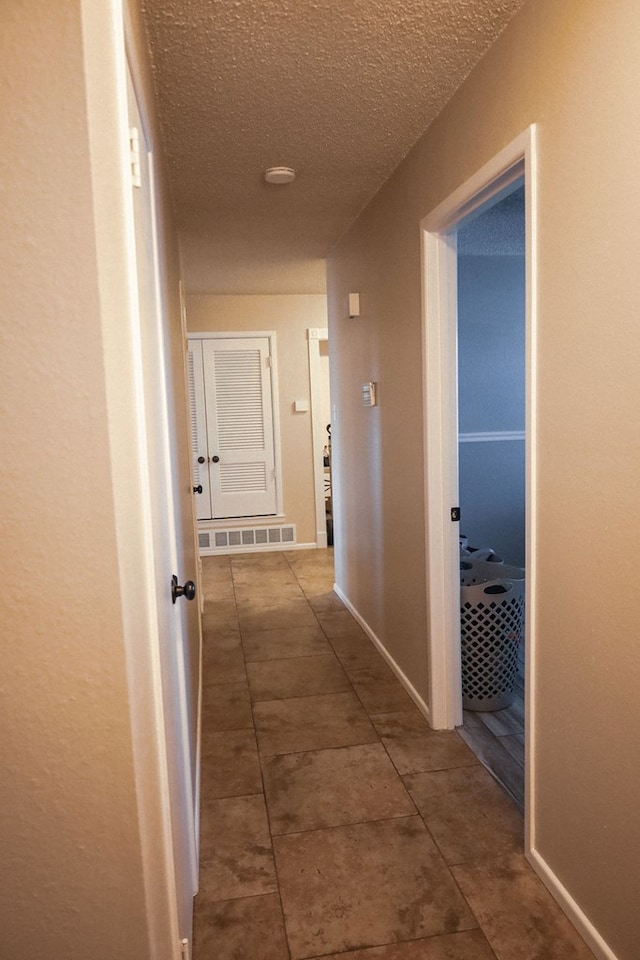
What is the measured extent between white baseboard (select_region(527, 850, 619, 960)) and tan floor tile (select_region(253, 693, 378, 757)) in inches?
36.4

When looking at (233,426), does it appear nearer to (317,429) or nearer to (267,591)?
(317,429)

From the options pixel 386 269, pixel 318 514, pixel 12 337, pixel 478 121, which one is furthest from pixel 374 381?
pixel 318 514

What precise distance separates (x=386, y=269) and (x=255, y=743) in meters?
2.25

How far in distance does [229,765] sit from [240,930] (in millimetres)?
Result: 840

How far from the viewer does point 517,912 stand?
1.75 metres

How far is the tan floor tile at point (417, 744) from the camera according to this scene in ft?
8.18

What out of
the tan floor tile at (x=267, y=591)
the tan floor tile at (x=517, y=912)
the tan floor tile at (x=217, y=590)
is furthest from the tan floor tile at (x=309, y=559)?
the tan floor tile at (x=517, y=912)

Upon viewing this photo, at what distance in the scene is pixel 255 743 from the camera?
2719mm

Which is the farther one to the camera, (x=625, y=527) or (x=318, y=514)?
(x=318, y=514)

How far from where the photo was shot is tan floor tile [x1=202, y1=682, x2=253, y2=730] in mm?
2893

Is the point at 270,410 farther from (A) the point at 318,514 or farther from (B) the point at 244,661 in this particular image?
(B) the point at 244,661

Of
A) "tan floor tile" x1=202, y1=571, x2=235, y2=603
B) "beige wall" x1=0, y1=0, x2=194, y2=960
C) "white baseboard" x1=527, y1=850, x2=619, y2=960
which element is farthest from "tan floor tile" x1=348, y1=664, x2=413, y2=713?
"beige wall" x1=0, y1=0, x2=194, y2=960

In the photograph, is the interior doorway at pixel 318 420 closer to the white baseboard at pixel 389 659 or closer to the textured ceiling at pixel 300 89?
the white baseboard at pixel 389 659

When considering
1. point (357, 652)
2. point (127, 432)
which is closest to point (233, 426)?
point (357, 652)
